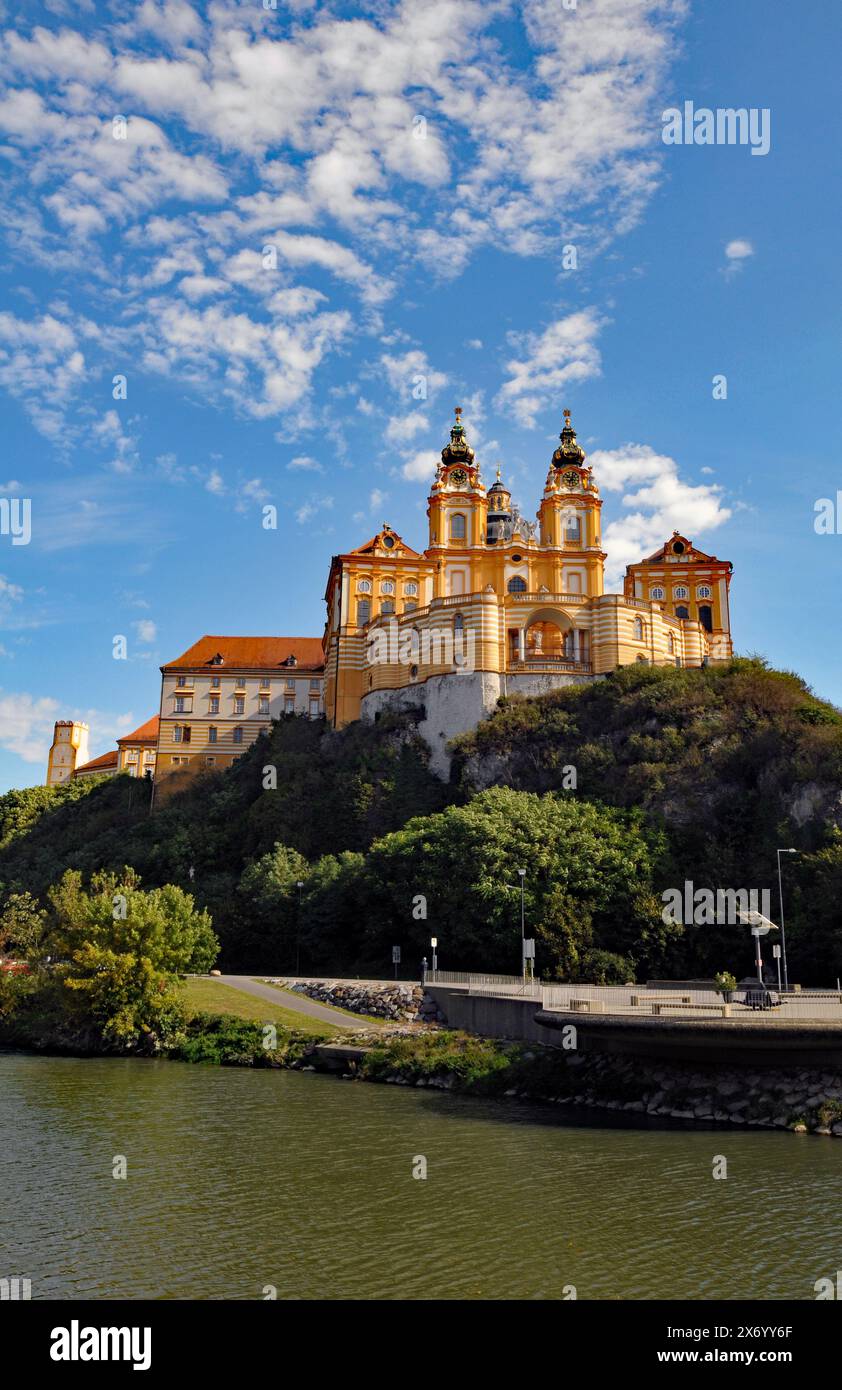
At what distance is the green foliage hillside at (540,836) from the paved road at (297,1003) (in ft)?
20.7

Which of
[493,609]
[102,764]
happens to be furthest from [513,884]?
[102,764]

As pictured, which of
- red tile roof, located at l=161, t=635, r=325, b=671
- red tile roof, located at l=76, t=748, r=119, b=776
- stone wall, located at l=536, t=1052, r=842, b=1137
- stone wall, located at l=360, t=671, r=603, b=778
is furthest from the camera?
red tile roof, located at l=76, t=748, r=119, b=776

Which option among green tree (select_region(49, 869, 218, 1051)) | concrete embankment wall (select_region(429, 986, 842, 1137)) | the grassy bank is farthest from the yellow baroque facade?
concrete embankment wall (select_region(429, 986, 842, 1137))

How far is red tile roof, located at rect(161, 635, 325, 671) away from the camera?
283 feet

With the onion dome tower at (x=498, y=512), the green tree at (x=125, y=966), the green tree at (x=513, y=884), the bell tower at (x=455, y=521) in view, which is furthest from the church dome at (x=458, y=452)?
the green tree at (x=125, y=966)

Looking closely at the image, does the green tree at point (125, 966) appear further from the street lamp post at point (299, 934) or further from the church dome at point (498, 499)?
the church dome at point (498, 499)

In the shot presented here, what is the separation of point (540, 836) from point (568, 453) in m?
39.1

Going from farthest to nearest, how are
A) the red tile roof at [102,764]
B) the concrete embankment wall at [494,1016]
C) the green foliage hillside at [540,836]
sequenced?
the red tile roof at [102,764] → the green foliage hillside at [540,836] → the concrete embankment wall at [494,1016]

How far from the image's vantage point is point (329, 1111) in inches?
1131

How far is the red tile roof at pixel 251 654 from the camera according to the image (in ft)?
283

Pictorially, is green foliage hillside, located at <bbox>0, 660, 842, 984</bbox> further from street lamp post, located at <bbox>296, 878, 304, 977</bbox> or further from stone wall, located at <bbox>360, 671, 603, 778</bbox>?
stone wall, located at <bbox>360, 671, 603, 778</bbox>

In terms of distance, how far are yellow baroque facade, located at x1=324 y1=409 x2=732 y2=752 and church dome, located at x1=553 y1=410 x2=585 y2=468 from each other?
11 cm

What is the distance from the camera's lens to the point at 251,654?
88.8 meters
